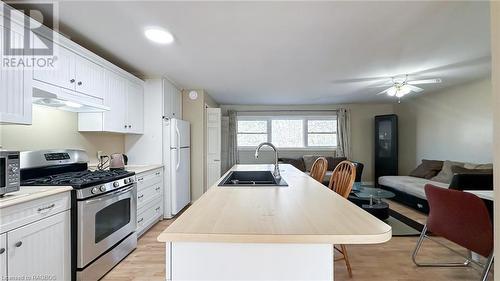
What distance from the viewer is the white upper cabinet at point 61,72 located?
78.9 inches

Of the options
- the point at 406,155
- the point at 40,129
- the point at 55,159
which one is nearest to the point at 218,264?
the point at 55,159

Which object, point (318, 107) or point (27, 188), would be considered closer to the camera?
point (27, 188)

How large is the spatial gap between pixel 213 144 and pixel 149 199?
204cm

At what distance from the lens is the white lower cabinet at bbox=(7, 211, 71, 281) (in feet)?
4.85

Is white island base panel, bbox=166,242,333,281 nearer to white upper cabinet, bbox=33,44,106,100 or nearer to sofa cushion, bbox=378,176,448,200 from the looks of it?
white upper cabinet, bbox=33,44,106,100

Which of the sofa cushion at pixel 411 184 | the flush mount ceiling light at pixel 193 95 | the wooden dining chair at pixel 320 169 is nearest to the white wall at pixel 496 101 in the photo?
the wooden dining chair at pixel 320 169

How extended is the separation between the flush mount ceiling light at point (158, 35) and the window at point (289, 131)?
4479 millimetres

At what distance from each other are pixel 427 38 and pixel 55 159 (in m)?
3.76

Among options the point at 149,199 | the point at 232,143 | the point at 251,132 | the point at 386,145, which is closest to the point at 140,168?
the point at 149,199

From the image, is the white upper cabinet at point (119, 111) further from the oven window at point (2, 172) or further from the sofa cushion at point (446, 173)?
the sofa cushion at point (446, 173)

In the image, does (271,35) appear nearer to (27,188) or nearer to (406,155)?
(27,188)

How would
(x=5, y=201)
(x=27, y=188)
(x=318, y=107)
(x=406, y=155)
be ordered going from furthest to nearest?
(x=318, y=107) → (x=406, y=155) → (x=27, y=188) → (x=5, y=201)

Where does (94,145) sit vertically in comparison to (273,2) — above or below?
below

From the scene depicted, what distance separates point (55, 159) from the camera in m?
2.32
